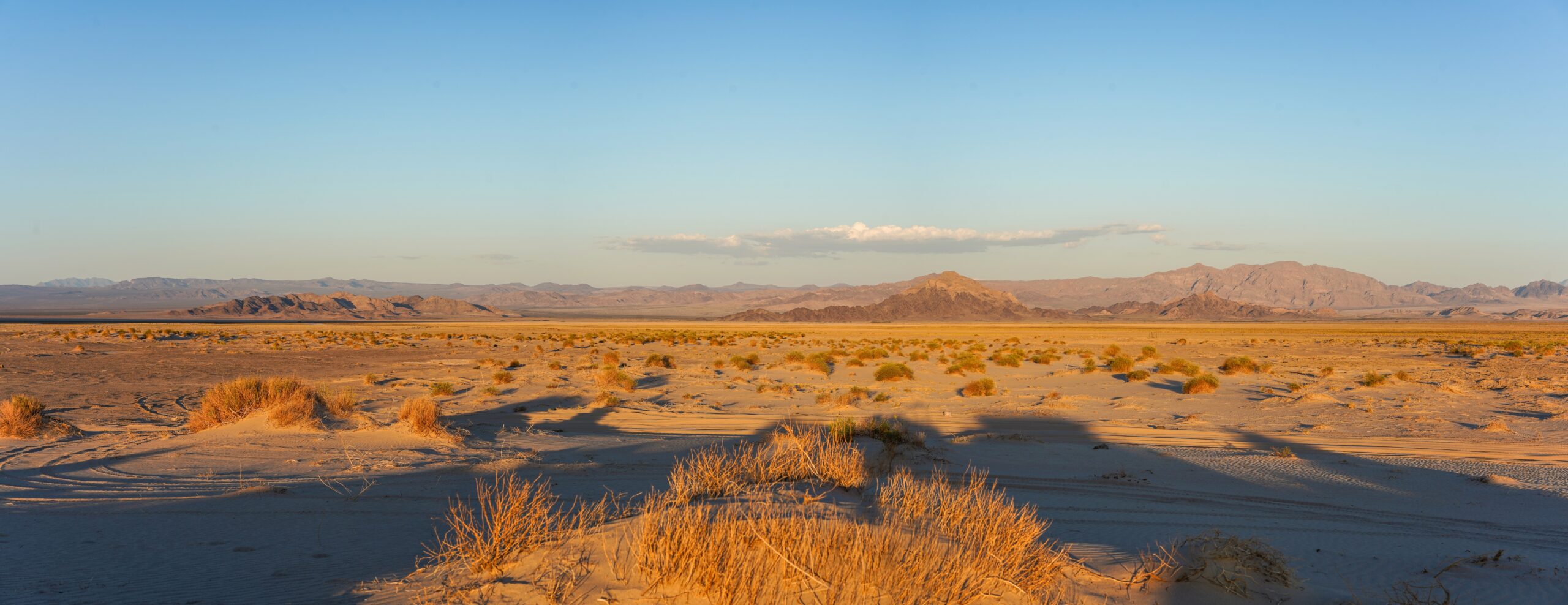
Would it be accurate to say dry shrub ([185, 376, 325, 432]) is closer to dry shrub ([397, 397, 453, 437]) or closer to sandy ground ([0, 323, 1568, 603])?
sandy ground ([0, 323, 1568, 603])

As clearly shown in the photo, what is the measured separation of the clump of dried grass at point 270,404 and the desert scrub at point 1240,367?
24.6m

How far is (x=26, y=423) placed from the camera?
12023 millimetres

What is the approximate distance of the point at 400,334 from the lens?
197ft

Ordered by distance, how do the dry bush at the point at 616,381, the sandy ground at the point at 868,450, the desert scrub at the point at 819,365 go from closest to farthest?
1. the sandy ground at the point at 868,450
2. the dry bush at the point at 616,381
3. the desert scrub at the point at 819,365

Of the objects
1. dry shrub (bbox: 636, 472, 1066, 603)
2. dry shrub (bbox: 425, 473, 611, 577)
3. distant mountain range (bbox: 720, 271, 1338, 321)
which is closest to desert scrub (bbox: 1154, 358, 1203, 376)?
dry shrub (bbox: 636, 472, 1066, 603)

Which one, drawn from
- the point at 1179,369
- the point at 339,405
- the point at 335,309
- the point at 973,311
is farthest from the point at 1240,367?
the point at 335,309

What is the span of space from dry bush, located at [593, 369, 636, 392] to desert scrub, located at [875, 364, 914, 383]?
7.01m

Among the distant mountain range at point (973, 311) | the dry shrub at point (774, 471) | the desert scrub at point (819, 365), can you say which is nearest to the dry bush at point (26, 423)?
the dry shrub at point (774, 471)

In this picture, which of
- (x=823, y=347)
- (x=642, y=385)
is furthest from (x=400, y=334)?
(x=642, y=385)

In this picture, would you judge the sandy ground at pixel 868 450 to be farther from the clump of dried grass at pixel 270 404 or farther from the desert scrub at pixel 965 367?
the desert scrub at pixel 965 367

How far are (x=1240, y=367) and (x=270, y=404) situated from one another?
26205 mm

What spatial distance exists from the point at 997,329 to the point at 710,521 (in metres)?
81.3

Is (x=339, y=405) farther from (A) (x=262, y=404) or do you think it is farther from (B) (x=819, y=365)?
(B) (x=819, y=365)

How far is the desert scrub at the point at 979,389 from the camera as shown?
2127 centimetres
